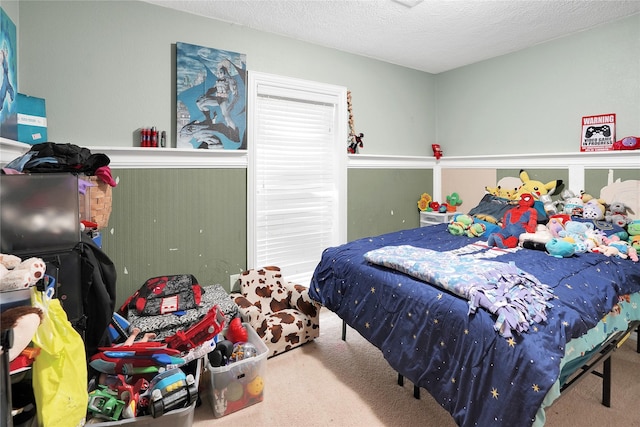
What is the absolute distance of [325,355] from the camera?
248 cm

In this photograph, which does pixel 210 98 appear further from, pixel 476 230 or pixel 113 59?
pixel 476 230

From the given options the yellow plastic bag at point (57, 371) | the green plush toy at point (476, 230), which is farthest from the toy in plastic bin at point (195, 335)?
the green plush toy at point (476, 230)

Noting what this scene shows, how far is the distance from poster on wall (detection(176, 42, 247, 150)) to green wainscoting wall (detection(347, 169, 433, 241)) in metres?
1.33

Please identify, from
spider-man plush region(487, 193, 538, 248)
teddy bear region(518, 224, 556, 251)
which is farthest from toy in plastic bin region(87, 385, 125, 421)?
teddy bear region(518, 224, 556, 251)

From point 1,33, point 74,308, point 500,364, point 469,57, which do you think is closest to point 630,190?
point 469,57

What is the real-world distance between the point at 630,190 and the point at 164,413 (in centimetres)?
351

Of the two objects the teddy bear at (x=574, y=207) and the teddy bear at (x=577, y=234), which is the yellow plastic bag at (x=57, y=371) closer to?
the teddy bear at (x=577, y=234)

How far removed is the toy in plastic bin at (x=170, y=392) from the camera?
4.97ft

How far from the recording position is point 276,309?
275cm

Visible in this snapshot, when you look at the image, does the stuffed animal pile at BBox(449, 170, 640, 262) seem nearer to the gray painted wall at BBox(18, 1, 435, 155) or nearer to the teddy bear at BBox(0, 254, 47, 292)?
the gray painted wall at BBox(18, 1, 435, 155)

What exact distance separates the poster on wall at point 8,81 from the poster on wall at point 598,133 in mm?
4072

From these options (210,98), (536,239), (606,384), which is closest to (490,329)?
(606,384)

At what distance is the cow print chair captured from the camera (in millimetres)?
2418

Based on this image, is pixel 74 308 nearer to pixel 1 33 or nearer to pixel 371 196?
pixel 1 33
